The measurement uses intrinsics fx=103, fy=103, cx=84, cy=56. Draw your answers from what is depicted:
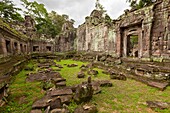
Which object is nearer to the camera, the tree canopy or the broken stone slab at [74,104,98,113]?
the broken stone slab at [74,104,98,113]

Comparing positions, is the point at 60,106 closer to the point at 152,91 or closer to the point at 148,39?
the point at 152,91

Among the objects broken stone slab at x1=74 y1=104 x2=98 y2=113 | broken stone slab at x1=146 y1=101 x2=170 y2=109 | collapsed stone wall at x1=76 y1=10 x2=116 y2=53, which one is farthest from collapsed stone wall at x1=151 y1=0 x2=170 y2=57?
broken stone slab at x1=74 y1=104 x2=98 y2=113

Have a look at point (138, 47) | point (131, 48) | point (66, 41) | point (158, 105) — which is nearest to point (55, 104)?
point (158, 105)

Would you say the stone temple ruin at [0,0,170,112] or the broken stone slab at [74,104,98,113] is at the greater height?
the stone temple ruin at [0,0,170,112]

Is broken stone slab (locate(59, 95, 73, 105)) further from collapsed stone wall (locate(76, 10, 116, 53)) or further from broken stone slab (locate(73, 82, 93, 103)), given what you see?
collapsed stone wall (locate(76, 10, 116, 53))

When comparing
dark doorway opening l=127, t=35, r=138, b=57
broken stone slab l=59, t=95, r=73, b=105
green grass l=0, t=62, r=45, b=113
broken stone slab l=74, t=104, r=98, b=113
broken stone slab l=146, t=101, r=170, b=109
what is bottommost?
broken stone slab l=146, t=101, r=170, b=109

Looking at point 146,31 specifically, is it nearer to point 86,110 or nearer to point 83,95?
point 83,95

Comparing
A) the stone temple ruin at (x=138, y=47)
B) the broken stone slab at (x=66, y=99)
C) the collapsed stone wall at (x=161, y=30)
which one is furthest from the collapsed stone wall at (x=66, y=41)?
the broken stone slab at (x=66, y=99)

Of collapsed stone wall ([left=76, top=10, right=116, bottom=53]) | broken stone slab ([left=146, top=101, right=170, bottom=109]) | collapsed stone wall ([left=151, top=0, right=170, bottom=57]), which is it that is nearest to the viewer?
broken stone slab ([left=146, top=101, right=170, bottom=109])

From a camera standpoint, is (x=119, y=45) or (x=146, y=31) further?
(x=119, y=45)

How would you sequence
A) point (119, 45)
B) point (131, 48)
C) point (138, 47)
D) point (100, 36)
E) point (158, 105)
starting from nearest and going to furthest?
point (158, 105) < point (138, 47) < point (119, 45) < point (100, 36) < point (131, 48)

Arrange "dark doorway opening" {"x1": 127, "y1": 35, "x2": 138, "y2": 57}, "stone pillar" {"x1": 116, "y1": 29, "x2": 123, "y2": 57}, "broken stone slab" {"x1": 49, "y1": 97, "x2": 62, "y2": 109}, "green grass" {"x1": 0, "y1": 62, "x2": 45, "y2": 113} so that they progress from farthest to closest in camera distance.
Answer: "stone pillar" {"x1": 116, "y1": 29, "x2": 123, "y2": 57}
"dark doorway opening" {"x1": 127, "y1": 35, "x2": 138, "y2": 57}
"green grass" {"x1": 0, "y1": 62, "x2": 45, "y2": 113}
"broken stone slab" {"x1": 49, "y1": 97, "x2": 62, "y2": 109}

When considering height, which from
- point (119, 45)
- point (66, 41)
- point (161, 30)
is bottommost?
point (119, 45)

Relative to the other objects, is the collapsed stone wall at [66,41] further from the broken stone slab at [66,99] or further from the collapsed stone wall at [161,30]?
the broken stone slab at [66,99]
